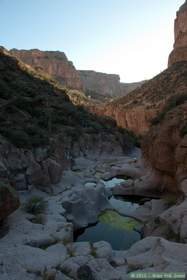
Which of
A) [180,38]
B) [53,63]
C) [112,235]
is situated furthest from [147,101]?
[53,63]

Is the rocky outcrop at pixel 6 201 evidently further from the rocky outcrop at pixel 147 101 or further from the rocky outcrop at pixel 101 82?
the rocky outcrop at pixel 101 82

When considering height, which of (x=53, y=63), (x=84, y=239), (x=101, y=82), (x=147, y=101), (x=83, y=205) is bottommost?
(x=84, y=239)

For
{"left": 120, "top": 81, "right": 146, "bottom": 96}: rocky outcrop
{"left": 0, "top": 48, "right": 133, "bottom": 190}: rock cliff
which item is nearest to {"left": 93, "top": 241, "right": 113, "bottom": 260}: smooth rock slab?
{"left": 0, "top": 48, "right": 133, "bottom": 190}: rock cliff

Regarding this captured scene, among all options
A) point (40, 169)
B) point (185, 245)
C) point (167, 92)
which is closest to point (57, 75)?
point (167, 92)

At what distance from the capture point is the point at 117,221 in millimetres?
19234

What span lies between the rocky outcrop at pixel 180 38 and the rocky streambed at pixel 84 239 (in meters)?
68.5

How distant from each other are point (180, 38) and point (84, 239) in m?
92.8

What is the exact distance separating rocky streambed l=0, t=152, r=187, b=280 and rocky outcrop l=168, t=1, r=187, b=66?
6848 centimetres

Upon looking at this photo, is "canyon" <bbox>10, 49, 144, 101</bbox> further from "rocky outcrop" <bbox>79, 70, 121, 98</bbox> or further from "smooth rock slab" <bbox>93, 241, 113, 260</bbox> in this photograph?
"smooth rock slab" <bbox>93, 241, 113, 260</bbox>

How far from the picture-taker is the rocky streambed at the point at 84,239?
10008 millimetres

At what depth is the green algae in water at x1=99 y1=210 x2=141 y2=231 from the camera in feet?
60.4

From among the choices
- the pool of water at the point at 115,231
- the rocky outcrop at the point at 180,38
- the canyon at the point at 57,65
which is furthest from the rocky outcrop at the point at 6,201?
the canyon at the point at 57,65

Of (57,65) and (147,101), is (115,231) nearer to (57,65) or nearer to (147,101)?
(147,101)

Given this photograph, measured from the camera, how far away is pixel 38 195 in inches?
747
